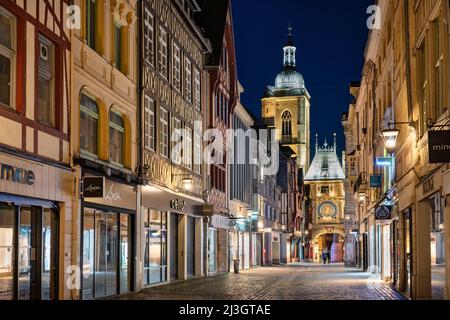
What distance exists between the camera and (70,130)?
62.2 ft

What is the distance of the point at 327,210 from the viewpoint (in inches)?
4353

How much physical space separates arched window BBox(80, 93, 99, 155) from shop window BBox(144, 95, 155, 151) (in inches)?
184

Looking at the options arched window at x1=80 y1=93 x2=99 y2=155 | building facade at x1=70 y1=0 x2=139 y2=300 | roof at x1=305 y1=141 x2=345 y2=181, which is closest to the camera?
building facade at x1=70 y1=0 x2=139 y2=300

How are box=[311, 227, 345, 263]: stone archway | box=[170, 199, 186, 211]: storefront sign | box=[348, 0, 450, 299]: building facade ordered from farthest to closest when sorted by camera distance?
box=[311, 227, 345, 263]: stone archway
box=[170, 199, 186, 211]: storefront sign
box=[348, 0, 450, 299]: building facade

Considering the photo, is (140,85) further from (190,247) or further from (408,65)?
(190,247)

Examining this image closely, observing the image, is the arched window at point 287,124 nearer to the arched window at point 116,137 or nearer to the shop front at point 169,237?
the shop front at point 169,237

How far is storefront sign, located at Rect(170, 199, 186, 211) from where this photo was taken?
30163 mm

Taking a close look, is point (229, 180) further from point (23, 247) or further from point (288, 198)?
point (288, 198)

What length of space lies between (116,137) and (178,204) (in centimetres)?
801

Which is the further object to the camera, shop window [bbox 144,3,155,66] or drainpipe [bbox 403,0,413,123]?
shop window [bbox 144,3,155,66]

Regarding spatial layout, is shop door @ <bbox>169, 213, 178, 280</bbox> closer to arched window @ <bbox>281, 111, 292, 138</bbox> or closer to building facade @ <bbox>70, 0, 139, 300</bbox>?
building facade @ <bbox>70, 0, 139, 300</bbox>

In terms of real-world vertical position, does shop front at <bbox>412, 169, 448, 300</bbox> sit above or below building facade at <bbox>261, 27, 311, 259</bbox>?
below

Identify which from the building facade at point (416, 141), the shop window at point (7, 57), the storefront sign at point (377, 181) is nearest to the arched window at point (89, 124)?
the shop window at point (7, 57)

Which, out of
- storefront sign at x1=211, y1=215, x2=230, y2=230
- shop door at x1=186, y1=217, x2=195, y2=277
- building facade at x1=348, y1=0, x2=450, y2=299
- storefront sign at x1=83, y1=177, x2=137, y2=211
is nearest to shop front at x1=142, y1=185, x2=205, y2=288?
shop door at x1=186, y1=217, x2=195, y2=277
